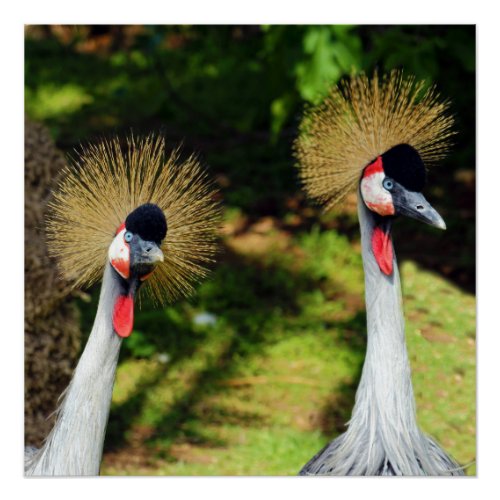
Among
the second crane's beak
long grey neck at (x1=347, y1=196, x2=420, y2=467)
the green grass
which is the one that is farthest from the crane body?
the green grass

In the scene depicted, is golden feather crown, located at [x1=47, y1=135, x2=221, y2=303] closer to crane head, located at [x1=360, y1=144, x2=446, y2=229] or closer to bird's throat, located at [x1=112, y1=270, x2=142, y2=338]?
bird's throat, located at [x1=112, y1=270, x2=142, y2=338]

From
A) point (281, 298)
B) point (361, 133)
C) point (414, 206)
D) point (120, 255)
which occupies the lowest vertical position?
point (281, 298)

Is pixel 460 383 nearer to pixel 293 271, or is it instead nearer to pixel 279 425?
pixel 279 425

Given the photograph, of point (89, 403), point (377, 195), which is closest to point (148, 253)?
point (89, 403)

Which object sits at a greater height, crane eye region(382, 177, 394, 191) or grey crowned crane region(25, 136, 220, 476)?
crane eye region(382, 177, 394, 191)

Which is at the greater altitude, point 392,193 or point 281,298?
point 392,193

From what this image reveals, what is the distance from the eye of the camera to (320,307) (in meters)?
4.31

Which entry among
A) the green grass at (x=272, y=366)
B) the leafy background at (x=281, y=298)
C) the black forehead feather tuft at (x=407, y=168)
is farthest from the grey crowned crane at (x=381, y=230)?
the green grass at (x=272, y=366)

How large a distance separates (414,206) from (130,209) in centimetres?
62

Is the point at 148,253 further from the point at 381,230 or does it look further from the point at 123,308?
the point at 381,230

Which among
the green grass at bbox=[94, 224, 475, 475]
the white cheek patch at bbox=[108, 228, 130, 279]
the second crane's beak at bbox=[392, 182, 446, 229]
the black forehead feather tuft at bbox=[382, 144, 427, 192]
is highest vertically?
the black forehead feather tuft at bbox=[382, 144, 427, 192]

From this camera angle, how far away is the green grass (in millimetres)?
3312

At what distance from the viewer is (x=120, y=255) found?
2.00m

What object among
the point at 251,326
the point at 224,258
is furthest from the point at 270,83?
the point at 251,326
